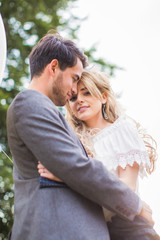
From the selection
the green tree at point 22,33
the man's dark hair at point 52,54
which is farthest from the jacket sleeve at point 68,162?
the green tree at point 22,33

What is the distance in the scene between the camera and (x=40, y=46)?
2.26 meters

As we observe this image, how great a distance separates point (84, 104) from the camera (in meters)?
2.48

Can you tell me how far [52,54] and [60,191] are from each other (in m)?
1.13

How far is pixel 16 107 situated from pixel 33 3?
217 inches

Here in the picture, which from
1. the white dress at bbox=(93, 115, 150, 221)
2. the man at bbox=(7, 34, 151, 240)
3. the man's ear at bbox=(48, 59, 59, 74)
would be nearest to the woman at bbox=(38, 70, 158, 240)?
the white dress at bbox=(93, 115, 150, 221)

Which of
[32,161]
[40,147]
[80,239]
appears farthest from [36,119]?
[80,239]

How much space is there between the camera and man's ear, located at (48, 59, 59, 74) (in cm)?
212

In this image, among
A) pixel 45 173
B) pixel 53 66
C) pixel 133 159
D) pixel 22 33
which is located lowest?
pixel 22 33

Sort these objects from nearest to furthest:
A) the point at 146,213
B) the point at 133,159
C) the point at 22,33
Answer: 1. the point at 146,213
2. the point at 133,159
3. the point at 22,33

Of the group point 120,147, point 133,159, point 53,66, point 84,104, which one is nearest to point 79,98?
point 84,104

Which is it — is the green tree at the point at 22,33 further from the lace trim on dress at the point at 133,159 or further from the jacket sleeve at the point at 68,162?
the jacket sleeve at the point at 68,162

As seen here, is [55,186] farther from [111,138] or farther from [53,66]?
[53,66]

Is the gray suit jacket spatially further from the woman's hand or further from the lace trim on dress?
the lace trim on dress

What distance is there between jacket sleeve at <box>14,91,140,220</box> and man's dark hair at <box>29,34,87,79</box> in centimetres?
70
